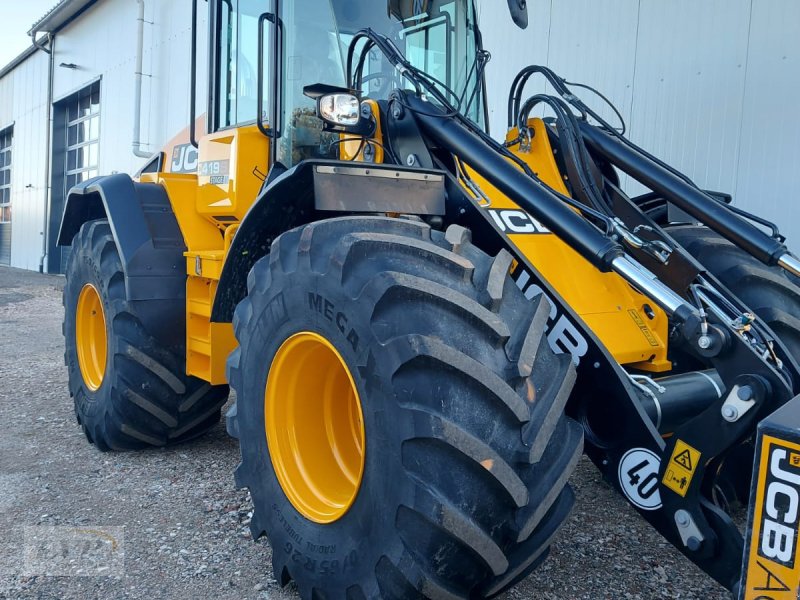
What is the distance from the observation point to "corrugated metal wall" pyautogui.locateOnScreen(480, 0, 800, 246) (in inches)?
187

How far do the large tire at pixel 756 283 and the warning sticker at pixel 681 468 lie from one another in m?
1.10

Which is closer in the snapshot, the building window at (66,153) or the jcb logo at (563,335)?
the jcb logo at (563,335)

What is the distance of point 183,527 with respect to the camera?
3.09 metres

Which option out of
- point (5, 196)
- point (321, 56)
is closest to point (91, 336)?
point (321, 56)

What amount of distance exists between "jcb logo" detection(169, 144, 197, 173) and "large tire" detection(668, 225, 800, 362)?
2.79m

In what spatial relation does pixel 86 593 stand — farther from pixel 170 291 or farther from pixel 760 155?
pixel 760 155

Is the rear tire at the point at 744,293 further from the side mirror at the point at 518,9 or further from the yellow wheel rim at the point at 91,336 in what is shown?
the yellow wheel rim at the point at 91,336

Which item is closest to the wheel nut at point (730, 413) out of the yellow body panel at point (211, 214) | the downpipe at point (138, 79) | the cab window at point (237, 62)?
the yellow body panel at point (211, 214)

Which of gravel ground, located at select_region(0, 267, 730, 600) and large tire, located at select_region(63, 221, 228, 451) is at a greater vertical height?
large tire, located at select_region(63, 221, 228, 451)

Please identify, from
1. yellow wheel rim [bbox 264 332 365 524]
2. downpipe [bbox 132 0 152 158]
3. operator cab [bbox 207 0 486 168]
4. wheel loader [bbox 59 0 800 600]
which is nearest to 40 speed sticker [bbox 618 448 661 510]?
wheel loader [bbox 59 0 800 600]

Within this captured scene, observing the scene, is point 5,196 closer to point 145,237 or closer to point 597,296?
point 145,237

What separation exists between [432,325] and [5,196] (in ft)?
81.2

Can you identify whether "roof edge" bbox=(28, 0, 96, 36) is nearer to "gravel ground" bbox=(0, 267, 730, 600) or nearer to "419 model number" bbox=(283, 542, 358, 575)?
"gravel ground" bbox=(0, 267, 730, 600)

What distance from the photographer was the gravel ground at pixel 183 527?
2.58 meters
